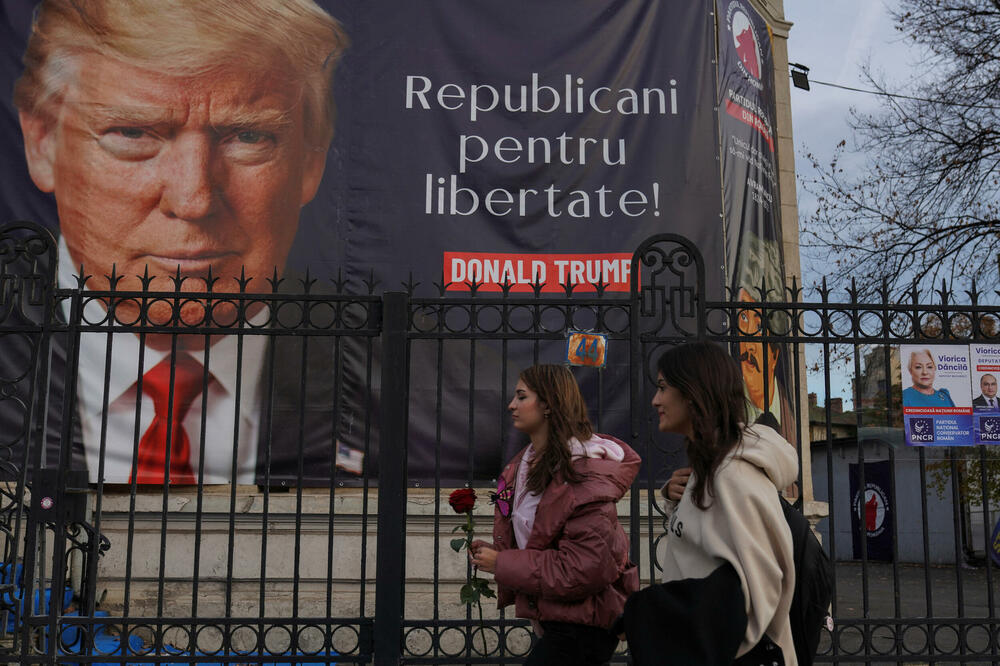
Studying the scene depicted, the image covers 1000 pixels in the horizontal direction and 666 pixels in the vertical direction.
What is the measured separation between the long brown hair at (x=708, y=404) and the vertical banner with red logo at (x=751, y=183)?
6.20 meters

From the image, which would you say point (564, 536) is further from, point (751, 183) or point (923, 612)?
point (923, 612)

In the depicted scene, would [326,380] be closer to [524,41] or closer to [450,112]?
[450,112]

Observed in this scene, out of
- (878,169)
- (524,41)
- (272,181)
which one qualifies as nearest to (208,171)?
(272,181)

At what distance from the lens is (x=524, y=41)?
894 centimetres

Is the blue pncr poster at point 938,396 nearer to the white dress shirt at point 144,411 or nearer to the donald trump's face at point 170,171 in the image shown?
the white dress shirt at point 144,411

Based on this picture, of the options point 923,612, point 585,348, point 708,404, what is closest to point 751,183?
point 585,348

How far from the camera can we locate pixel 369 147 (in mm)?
8625

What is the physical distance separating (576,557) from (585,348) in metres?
2.27

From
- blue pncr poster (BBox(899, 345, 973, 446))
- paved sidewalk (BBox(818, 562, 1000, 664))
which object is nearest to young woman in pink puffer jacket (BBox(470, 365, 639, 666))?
paved sidewalk (BBox(818, 562, 1000, 664))

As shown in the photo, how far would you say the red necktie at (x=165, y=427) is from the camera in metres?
7.82

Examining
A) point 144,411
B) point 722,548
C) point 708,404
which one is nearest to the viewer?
point 722,548

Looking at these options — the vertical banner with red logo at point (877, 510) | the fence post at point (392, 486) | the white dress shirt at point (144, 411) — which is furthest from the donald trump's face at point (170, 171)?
the vertical banner with red logo at point (877, 510)

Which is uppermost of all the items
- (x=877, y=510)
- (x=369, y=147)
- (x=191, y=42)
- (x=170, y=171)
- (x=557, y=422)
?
(x=191, y=42)

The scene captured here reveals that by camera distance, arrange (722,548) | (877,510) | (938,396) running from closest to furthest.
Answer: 1. (722,548)
2. (938,396)
3. (877,510)
